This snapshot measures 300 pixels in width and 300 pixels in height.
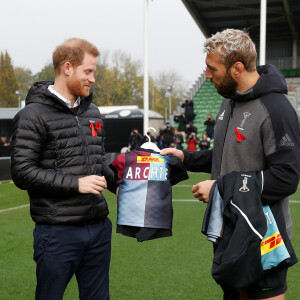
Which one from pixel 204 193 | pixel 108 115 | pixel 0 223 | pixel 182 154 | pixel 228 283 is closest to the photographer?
pixel 228 283

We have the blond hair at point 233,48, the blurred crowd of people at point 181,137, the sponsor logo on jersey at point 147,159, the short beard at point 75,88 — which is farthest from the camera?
the blurred crowd of people at point 181,137

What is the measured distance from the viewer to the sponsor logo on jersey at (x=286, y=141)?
7.05 ft

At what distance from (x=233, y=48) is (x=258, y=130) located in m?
0.41

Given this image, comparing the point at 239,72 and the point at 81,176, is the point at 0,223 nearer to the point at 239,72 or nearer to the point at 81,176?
the point at 81,176

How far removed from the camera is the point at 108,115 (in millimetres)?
29672

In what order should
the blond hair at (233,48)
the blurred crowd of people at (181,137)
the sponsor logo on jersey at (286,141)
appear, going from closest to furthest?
the sponsor logo on jersey at (286,141)
the blond hair at (233,48)
the blurred crowd of people at (181,137)

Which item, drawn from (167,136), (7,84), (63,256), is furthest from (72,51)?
(7,84)

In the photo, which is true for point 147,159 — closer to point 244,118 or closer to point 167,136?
point 244,118

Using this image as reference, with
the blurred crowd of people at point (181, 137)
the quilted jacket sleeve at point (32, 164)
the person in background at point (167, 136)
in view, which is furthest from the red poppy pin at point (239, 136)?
the person in background at point (167, 136)

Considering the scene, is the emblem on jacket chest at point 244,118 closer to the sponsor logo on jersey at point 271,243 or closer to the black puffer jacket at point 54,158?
the sponsor logo on jersey at point 271,243

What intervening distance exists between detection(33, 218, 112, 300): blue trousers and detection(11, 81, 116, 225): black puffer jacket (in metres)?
0.06

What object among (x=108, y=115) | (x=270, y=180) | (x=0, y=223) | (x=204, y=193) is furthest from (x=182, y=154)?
(x=108, y=115)

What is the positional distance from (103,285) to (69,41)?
1.47 meters

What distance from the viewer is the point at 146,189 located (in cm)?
274
